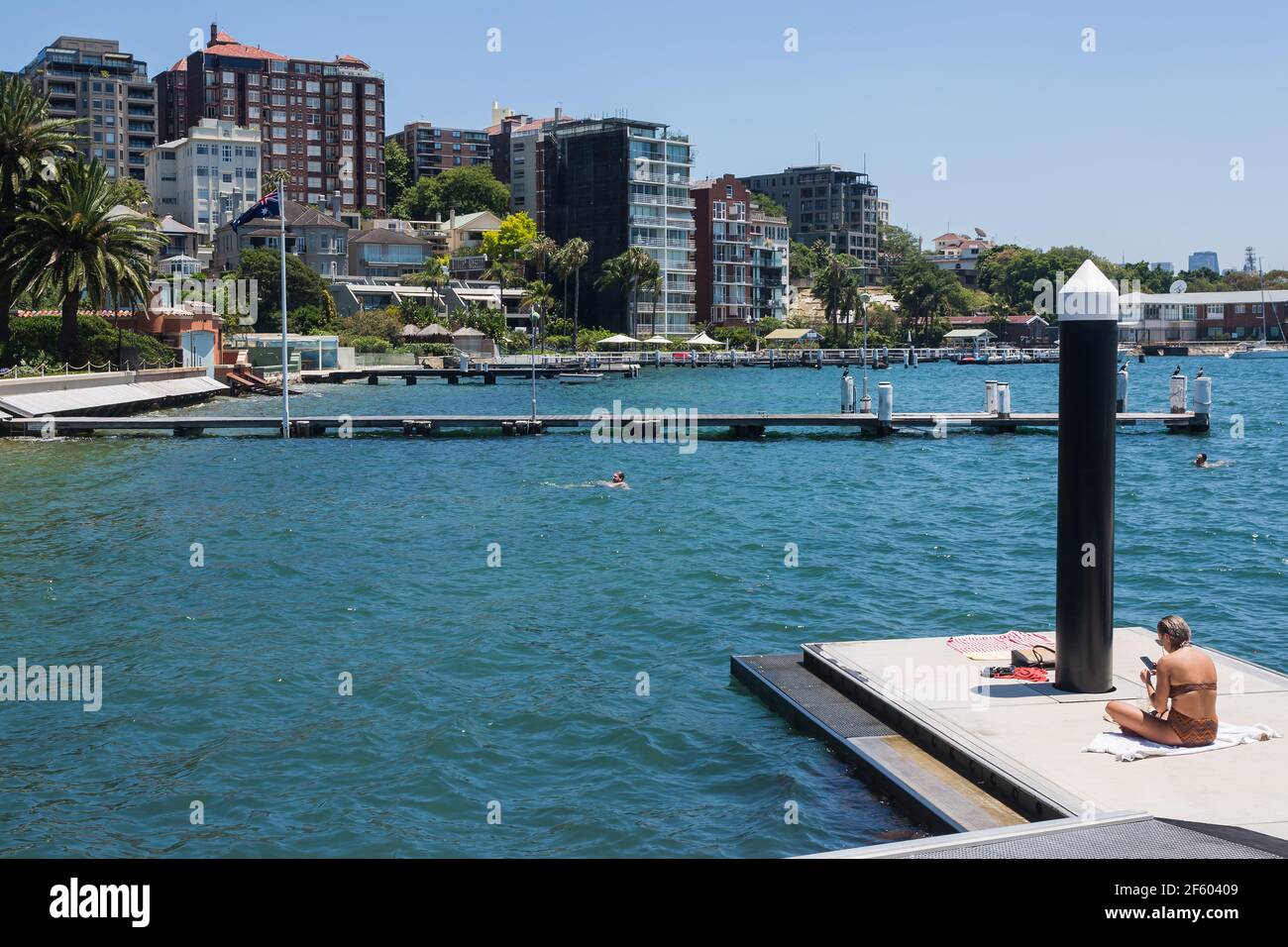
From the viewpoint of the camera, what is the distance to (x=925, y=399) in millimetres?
90000

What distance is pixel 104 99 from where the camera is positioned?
16188cm

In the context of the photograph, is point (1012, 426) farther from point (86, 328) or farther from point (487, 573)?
point (86, 328)

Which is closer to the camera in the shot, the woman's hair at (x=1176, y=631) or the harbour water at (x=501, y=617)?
the woman's hair at (x=1176, y=631)

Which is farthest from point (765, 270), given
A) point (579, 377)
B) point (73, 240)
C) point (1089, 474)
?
point (1089, 474)

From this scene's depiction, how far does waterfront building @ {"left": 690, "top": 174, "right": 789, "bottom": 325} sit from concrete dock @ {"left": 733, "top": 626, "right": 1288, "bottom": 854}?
474 ft

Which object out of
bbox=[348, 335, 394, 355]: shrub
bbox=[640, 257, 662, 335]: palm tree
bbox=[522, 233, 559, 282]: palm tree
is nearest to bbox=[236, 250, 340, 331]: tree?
bbox=[348, 335, 394, 355]: shrub

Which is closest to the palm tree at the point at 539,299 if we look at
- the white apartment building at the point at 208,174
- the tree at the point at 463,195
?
the white apartment building at the point at 208,174

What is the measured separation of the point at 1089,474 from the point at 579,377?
98.5 m

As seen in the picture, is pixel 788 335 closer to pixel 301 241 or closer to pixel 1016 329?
pixel 1016 329

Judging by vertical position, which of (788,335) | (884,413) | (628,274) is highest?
(628,274)

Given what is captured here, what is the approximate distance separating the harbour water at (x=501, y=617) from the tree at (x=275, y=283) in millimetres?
73176

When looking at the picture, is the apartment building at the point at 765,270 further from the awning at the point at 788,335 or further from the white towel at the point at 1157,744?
the white towel at the point at 1157,744

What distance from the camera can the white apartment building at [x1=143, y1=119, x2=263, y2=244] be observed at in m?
151

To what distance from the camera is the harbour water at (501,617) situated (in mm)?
12562
